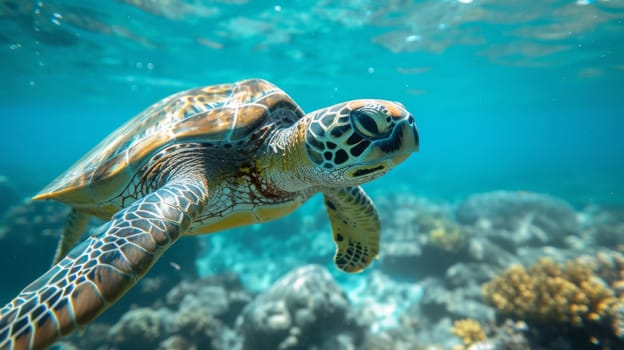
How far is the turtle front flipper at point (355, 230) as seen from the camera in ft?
9.94

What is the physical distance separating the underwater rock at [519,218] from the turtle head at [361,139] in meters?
7.17

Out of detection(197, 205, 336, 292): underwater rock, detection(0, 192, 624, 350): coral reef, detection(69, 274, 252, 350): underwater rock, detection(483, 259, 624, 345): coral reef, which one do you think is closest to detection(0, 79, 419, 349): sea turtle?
detection(0, 192, 624, 350): coral reef

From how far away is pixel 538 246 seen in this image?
7.19m

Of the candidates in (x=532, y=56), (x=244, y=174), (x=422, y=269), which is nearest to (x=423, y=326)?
(x=422, y=269)

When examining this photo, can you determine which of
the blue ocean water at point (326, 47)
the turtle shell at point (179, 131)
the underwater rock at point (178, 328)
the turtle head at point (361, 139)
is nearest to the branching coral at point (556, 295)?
the turtle head at point (361, 139)

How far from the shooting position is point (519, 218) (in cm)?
889

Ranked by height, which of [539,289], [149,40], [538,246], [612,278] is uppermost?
[149,40]

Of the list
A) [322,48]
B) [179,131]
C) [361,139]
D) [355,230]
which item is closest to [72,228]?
[179,131]

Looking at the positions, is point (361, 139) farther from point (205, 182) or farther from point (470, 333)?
point (470, 333)

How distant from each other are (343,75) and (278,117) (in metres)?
17.5

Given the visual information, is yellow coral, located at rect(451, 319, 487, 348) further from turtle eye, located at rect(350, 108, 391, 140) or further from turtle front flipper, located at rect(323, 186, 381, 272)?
turtle eye, located at rect(350, 108, 391, 140)

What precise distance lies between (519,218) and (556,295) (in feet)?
21.2

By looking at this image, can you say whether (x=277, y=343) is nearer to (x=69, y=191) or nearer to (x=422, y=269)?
(x=69, y=191)

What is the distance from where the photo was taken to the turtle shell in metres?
2.34
